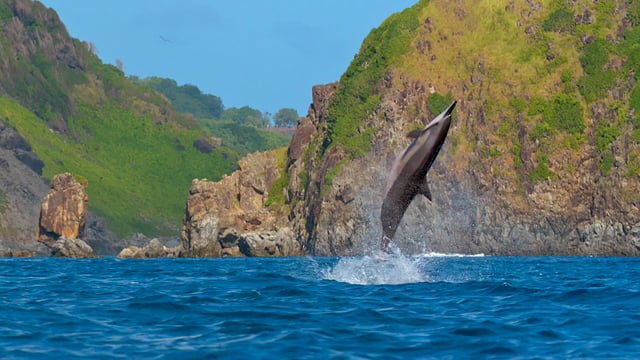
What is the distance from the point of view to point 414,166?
20.1 metres

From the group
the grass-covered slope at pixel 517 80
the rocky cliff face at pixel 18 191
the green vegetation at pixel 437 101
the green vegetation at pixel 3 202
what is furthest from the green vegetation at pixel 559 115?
the green vegetation at pixel 3 202

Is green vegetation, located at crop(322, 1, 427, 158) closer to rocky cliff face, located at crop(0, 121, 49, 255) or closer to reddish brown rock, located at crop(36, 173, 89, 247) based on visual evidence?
reddish brown rock, located at crop(36, 173, 89, 247)

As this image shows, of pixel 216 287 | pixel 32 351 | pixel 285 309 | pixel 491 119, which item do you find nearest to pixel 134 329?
pixel 32 351

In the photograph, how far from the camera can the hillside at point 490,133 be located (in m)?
132

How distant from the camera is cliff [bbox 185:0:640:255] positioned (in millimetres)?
132250

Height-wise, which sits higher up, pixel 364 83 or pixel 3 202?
pixel 364 83

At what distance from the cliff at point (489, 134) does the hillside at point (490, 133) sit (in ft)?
0.64

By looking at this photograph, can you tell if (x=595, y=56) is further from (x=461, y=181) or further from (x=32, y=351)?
(x=32, y=351)

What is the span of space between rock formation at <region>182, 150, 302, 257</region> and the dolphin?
104 metres

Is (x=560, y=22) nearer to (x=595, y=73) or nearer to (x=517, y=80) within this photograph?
(x=595, y=73)

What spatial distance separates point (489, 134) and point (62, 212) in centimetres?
6435

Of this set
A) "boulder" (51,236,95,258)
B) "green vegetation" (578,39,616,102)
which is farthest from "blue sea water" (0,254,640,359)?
"green vegetation" (578,39,616,102)

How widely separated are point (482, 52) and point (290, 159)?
35269 millimetres

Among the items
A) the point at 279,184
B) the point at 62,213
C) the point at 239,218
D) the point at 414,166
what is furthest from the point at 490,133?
the point at 414,166
